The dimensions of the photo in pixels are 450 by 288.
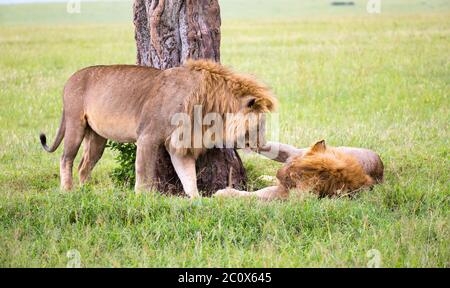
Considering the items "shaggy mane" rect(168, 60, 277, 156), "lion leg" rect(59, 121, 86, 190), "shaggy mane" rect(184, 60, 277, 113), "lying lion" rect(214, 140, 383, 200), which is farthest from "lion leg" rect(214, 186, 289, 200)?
"lion leg" rect(59, 121, 86, 190)

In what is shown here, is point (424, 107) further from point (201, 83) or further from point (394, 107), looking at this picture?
point (201, 83)

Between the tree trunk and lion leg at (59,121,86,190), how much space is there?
0.81 m

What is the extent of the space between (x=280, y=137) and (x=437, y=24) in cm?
1838

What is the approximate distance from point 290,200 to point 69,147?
2.34 m

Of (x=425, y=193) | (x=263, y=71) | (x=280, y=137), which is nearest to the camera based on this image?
(x=425, y=193)

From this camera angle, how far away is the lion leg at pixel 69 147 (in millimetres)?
7613

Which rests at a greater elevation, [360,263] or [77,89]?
[77,89]

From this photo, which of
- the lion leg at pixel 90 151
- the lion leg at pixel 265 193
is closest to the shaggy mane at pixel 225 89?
the lion leg at pixel 265 193

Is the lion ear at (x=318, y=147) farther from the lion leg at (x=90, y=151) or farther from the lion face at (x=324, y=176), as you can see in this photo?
the lion leg at (x=90, y=151)

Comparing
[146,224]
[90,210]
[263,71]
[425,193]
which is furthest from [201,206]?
[263,71]

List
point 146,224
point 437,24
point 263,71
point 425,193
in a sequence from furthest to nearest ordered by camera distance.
Result: point 437,24
point 263,71
point 425,193
point 146,224

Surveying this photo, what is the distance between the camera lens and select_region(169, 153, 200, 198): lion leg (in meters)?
7.19

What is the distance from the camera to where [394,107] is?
42.2 feet

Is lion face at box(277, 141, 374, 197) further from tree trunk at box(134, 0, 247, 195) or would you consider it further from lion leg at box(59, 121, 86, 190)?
lion leg at box(59, 121, 86, 190)
